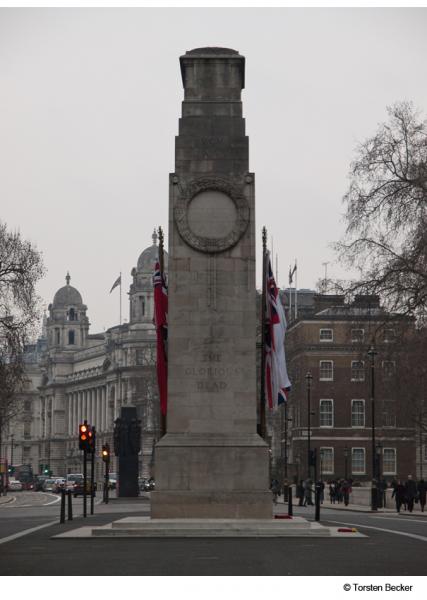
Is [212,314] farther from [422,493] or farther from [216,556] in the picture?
[422,493]

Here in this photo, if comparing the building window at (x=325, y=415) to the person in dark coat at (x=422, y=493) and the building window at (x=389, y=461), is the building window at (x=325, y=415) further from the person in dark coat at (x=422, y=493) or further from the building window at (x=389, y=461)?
the person in dark coat at (x=422, y=493)

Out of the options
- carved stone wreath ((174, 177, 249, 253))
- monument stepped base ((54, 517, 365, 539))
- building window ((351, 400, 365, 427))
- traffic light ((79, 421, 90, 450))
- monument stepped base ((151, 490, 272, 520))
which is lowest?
monument stepped base ((54, 517, 365, 539))

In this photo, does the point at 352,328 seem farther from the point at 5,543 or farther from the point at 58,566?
the point at 58,566

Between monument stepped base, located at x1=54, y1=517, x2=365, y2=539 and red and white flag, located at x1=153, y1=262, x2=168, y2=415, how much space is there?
4.05 m

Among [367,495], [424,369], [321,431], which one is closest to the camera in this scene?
[424,369]

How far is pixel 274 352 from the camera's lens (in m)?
36.4

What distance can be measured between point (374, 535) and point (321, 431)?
80.5m

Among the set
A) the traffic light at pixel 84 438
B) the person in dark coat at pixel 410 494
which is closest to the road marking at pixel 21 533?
the traffic light at pixel 84 438

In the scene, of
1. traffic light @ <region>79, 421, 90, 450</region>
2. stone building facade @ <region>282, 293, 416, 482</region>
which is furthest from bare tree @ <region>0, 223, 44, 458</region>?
stone building facade @ <region>282, 293, 416, 482</region>

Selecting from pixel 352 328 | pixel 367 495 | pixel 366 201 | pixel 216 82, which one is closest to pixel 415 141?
pixel 366 201

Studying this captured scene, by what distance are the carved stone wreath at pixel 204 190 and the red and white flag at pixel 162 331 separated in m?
1.79

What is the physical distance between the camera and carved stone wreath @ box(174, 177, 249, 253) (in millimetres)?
34594

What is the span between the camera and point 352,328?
180 feet

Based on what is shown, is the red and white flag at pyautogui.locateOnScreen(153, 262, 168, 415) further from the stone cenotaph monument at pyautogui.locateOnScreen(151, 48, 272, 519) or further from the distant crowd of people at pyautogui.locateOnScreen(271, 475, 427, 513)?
the distant crowd of people at pyautogui.locateOnScreen(271, 475, 427, 513)
